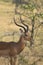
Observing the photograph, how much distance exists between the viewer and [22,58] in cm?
841

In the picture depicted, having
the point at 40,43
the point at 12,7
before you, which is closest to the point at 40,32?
the point at 40,43

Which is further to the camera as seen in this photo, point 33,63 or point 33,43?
point 33,43

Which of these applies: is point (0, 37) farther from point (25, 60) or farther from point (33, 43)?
point (25, 60)

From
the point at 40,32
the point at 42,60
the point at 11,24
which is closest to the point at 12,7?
the point at 11,24

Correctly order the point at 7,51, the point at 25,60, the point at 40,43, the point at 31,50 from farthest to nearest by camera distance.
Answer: the point at 40,43 → the point at 31,50 → the point at 25,60 → the point at 7,51

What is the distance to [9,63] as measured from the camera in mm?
8172

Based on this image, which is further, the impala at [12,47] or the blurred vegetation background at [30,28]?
the blurred vegetation background at [30,28]

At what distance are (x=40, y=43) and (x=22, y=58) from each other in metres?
1.85

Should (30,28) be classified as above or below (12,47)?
below

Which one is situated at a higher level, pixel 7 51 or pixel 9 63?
pixel 7 51

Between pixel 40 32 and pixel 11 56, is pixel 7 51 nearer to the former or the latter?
pixel 11 56

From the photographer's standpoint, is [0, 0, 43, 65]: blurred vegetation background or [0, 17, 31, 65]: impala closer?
[0, 17, 31, 65]: impala

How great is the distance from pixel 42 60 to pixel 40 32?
2.86 metres

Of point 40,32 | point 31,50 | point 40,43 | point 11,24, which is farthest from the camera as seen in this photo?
point 11,24
